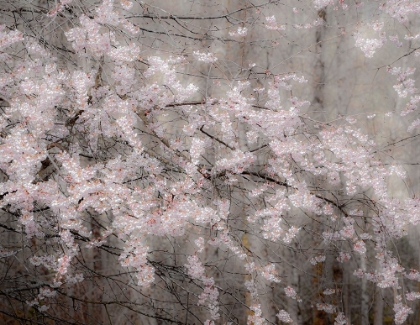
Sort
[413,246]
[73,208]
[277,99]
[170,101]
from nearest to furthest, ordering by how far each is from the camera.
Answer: [73,208] → [170,101] → [277,99] → [413,246]

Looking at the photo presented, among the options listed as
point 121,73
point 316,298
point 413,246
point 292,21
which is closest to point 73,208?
point 121,73

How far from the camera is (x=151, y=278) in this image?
254 centimetres

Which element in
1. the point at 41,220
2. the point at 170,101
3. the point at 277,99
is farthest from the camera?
the point at 277,99

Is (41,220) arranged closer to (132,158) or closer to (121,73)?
(132,158)

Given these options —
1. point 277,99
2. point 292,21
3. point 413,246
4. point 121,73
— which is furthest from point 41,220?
point 413,246

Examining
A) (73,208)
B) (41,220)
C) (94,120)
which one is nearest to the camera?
(73,208)

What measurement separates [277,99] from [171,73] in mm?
1392

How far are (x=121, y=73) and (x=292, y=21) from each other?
440 centimetres

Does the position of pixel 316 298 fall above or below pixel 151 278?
above

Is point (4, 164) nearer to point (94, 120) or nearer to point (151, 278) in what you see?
point (94, 120)

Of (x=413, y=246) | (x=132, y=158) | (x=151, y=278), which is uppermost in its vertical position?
(x=413, y=246)

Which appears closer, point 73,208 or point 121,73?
point 73,208

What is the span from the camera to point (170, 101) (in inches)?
126

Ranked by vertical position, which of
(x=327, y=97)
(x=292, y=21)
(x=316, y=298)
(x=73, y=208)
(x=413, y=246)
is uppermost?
(x=292, y=21)
